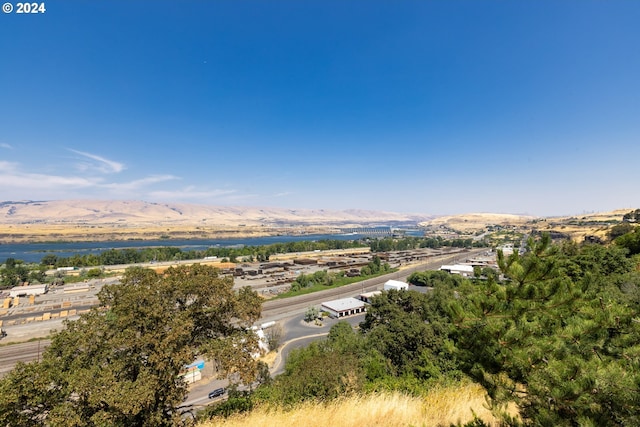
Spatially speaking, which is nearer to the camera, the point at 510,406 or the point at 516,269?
the point at 516,269

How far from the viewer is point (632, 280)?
16703 mm

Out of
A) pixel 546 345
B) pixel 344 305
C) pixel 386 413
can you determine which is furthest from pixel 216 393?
pixel 344 305

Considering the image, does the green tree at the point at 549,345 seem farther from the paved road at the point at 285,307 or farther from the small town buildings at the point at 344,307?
the small town buildings at the point at 344,307

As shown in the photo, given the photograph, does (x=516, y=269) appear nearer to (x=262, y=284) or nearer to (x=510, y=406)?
(x=510, y=406)

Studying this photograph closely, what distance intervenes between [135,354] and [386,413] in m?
6.08

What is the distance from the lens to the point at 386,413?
A: 5688 millimetres

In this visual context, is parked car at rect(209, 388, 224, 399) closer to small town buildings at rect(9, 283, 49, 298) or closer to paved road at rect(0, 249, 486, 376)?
paved road at rect(0, 249, 486, 376)

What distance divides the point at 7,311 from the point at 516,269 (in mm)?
58316

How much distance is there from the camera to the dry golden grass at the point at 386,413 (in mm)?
5418

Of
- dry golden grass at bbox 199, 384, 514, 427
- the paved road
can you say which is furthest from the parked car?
dry golden grass at bbox 199, 384, 514, 427

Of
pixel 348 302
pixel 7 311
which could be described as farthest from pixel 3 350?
pixel 348 302

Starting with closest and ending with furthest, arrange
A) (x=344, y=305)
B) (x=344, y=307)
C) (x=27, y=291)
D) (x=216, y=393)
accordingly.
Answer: (x=216, y=393), (x=344, y=307), (x=344, y=305), (x=27, y=291)

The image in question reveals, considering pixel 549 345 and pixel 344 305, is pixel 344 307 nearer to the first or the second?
pixel 344 305

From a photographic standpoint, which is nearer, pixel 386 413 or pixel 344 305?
pixel 386 413
